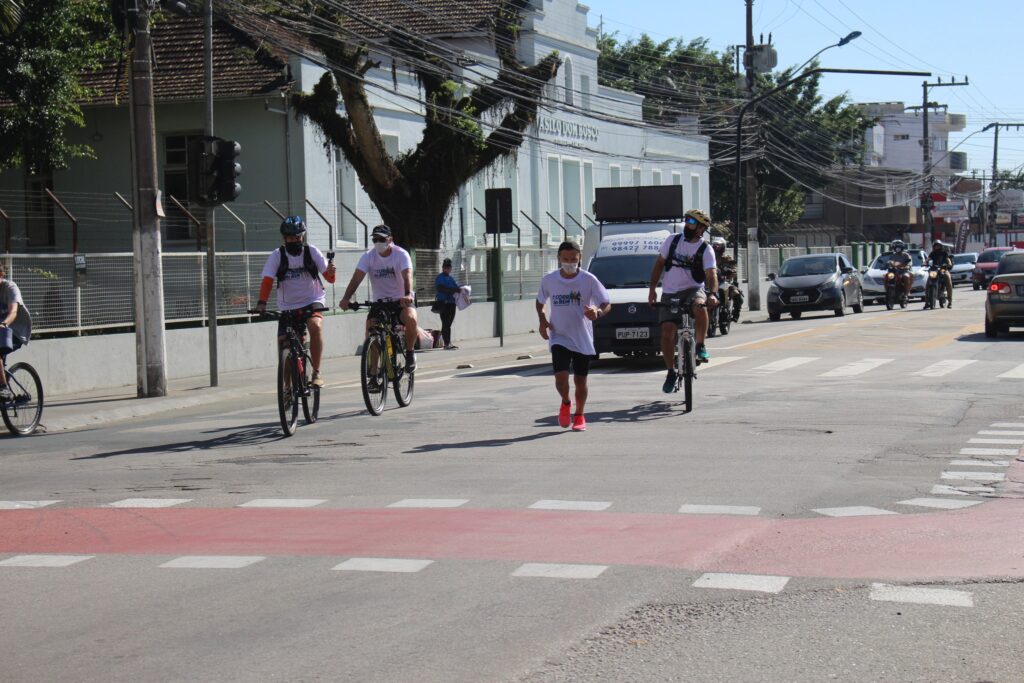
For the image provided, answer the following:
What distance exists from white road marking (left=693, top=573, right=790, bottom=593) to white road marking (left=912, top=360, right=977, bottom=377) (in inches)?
487

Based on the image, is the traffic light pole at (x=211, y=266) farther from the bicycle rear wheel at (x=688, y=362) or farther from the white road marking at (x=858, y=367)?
the white road marking at (x=858, y=367)

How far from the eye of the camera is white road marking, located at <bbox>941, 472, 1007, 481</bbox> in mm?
9945

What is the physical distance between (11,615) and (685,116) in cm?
7167

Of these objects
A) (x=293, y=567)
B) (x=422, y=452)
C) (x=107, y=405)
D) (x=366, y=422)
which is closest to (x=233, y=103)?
(x=107, y=405)

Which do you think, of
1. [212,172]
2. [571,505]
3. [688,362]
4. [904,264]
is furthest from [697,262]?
[904,264]

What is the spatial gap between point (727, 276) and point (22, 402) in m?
19.4

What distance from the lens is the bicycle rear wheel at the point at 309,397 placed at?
13727mm

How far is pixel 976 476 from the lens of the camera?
10.0 metres

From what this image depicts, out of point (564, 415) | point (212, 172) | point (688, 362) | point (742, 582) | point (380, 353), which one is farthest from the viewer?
point (212, 172)

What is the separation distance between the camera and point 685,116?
75938mm

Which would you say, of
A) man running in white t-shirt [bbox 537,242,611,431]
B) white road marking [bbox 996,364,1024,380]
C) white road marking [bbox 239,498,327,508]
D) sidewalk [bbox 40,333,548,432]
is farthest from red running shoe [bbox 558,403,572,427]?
white road marking [bbox 996,364,1024,380]

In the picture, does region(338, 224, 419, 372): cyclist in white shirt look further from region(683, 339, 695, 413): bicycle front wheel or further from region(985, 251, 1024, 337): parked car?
region(985, 251, 1024, 337): parked car

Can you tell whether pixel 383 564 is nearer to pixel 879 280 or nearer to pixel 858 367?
pixel 858 367

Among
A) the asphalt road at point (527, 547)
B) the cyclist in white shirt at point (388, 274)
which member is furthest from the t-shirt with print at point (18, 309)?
the cyclist in white shirt at point (388, 274)
